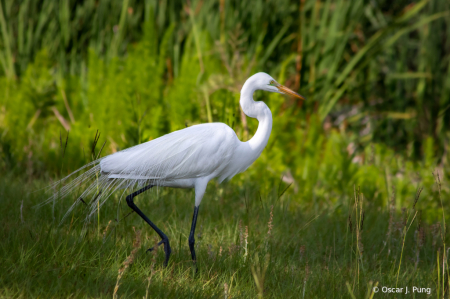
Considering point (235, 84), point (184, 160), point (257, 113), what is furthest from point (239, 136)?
point (184, 160)

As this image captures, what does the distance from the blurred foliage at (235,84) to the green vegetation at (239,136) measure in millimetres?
22

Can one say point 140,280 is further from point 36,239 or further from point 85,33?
point 85,33

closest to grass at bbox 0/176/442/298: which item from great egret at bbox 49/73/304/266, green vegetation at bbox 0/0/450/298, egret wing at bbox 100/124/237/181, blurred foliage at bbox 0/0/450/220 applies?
green vegetation at bbox 0/0/450/298

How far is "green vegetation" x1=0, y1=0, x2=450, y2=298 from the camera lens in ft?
7.73

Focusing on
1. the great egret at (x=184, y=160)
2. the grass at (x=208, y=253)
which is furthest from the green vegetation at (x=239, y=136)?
the great egret at (x=184, y=160)

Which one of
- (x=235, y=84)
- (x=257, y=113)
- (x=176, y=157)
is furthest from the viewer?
(x=235, y=84)

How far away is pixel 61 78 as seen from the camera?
5609mm

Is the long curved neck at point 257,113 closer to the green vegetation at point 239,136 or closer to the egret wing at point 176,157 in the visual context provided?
the egret wing at point 176,157

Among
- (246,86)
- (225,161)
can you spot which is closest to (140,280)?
(225,161)

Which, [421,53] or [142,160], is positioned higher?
[421,53]

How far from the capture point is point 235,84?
413cm

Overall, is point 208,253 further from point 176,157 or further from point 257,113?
point 257,113

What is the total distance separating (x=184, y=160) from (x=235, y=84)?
1739mm

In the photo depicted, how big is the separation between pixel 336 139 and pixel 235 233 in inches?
83.4
